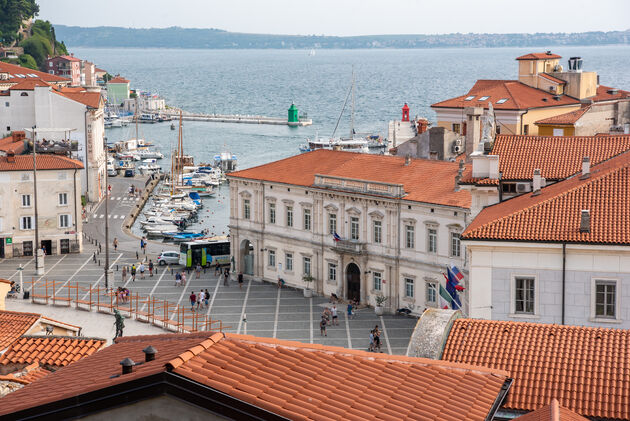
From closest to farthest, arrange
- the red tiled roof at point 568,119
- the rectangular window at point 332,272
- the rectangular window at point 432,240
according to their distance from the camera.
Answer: the rectangular window at point 432,240, the rectangular window at point 332,272, the red tiled roof at point 568,119

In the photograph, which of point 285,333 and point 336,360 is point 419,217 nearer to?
point 285,333

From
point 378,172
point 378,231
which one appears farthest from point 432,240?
point 378,172

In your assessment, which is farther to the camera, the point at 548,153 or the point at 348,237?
the point at 348,237

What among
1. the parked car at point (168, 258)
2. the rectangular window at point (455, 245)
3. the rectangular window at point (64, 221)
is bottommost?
the parked car at point (168, 258)

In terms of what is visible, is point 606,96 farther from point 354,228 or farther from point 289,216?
point 354,228

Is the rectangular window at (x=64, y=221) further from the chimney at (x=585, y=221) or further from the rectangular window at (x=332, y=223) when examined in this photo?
the chimney at (x=585, y=221)

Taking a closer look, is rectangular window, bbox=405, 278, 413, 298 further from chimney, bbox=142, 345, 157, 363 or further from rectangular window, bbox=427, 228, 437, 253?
chimney, bbox=142, 345, 157, 363

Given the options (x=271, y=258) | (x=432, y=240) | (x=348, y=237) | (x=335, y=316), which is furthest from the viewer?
(x=271, y=258)

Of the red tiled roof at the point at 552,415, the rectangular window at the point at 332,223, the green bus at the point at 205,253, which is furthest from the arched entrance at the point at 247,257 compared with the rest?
the red tiled roof at the point at 552,415
